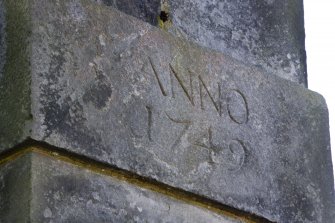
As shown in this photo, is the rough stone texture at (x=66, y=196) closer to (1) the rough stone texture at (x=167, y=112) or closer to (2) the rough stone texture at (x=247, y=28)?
(1) the rough stone texture at (x=167, y=112)

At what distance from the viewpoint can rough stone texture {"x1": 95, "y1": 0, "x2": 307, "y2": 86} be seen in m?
3.78

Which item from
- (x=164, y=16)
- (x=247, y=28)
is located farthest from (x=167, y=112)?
(x=247, y=28)

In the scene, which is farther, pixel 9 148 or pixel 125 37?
pixel 125 37

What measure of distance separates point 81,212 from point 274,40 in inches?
38.2

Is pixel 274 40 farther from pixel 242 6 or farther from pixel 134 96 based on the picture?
pixel 134 96

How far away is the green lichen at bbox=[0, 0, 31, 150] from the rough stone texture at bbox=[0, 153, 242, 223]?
75 millimetres

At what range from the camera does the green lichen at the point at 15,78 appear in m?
3.22

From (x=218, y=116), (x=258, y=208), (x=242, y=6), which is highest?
(x=242, y=6)

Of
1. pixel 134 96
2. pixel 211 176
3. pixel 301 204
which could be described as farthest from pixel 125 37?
pixel 301 204

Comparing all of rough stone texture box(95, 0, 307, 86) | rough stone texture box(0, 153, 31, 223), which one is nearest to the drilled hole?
rough stone texture box(95, 0, 307, 86)

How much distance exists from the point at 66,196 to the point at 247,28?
934 mm

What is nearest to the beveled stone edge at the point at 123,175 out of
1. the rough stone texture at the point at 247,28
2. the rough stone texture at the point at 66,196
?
the rough stone texture at the point at 66,196

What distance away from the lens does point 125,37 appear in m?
3.46

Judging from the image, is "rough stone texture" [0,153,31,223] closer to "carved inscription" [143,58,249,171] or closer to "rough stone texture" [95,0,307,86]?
"carved inscription" [143,58,249,171]
